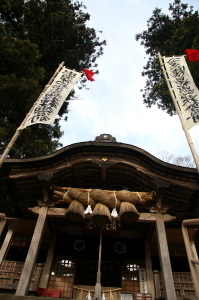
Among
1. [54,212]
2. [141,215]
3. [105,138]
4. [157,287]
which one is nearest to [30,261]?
[54,212]

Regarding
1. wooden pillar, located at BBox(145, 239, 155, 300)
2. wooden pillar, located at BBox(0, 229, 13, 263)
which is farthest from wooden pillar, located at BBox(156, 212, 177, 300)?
wooden pillar, located at BBox(0, 229, 13, 263)

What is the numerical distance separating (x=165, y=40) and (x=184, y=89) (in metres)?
10.6

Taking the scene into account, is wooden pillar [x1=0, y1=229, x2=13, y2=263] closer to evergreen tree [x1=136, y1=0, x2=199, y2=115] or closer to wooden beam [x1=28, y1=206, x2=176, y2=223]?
wooden beam [x1=28, y1=206, x2=176, y2=223]

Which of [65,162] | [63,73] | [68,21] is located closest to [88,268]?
[65,162]

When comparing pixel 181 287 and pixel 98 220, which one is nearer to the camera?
pixel 98 220

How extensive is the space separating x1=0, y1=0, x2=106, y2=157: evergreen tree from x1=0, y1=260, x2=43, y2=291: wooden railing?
582cm

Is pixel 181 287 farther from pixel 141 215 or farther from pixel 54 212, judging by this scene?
pixel 54 212

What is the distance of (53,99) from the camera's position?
9570 mm

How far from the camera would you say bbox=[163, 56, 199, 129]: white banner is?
324 inches

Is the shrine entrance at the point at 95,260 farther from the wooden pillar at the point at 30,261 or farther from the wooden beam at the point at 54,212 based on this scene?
the wooden pillar at the point at 30,261

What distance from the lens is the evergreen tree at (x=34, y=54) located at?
1231cm

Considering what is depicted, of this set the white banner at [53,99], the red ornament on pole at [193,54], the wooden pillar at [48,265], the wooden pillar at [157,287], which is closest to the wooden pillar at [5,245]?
the wooden pillar at [48,265]

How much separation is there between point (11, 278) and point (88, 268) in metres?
2.95

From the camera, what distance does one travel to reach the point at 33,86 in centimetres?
1262
